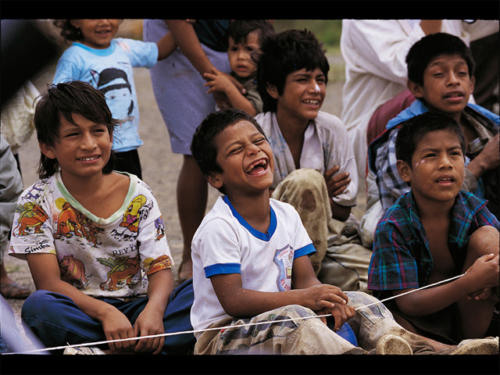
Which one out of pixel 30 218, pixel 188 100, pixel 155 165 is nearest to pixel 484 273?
pixel 30 218

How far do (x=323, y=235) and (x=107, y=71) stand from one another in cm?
112

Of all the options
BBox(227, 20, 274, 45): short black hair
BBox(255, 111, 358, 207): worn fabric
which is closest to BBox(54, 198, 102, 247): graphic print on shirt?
BBox(255, 111, 358, 207): worn fabric

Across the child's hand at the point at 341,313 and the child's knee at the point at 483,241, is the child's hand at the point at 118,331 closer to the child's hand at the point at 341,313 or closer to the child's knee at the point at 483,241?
the child's hand at the point at 341,313

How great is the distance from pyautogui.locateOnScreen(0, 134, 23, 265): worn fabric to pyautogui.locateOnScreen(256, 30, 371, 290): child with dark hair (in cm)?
100

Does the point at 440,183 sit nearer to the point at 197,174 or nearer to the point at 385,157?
the point at 385,157

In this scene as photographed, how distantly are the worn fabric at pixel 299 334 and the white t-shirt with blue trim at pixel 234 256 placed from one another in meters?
0.09

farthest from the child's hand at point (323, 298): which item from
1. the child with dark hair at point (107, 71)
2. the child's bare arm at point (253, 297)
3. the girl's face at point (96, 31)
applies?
the girl's face at point (96, 31)

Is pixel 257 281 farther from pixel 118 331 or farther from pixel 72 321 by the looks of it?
pixel 72 321

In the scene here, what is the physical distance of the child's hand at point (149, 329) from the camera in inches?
81.0

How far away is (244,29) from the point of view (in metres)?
A: 3.20

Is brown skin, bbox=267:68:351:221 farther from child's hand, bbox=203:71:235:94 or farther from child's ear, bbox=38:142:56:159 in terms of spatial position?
child's ear, bbox=38:142:56:159

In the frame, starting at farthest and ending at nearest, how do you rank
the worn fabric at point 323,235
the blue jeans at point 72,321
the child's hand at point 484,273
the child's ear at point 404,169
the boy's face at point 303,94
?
the boy's face at point 303,94 → the worn fabric at point 323,235 → the child's ear at point 404,169 → the blue jeans at point 72,321 → the child's hand at point 484,273
